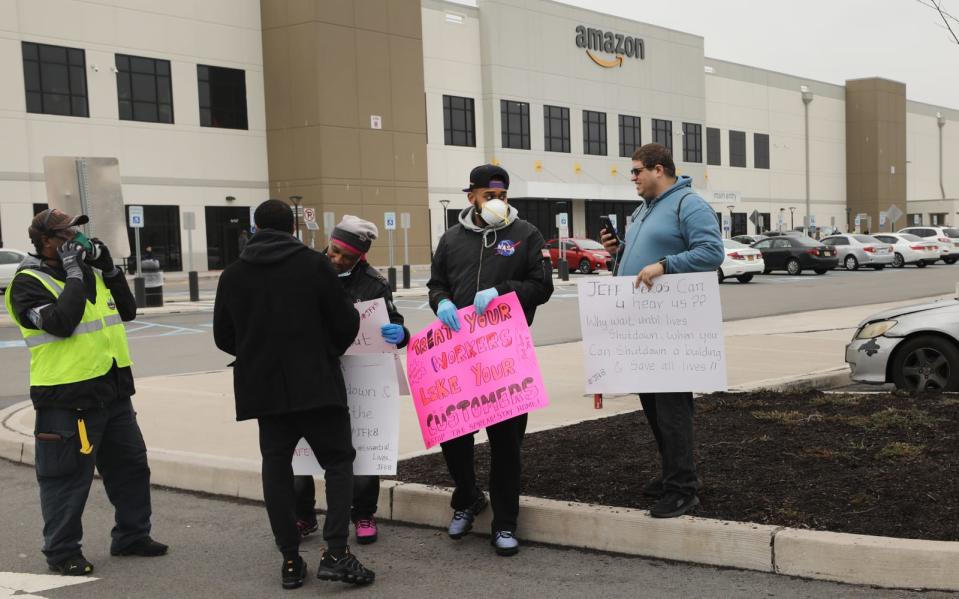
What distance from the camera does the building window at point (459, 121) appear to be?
173 ft

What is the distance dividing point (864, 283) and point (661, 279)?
27.8m

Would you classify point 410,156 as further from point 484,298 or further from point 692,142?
point 484,298

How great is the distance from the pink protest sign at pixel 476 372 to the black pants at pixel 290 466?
632 mm

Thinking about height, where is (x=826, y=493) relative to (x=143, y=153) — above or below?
below

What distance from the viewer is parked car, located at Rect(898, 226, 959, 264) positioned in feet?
141

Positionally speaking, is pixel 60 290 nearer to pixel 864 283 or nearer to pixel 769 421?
pixel 769 421

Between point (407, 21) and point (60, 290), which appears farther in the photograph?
point (407, 21)

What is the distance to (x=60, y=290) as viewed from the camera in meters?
5.20

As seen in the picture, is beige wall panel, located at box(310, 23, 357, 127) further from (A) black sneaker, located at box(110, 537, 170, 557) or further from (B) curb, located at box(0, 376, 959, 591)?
(A) black sneaker, located at box(110, 537, 170, 557)

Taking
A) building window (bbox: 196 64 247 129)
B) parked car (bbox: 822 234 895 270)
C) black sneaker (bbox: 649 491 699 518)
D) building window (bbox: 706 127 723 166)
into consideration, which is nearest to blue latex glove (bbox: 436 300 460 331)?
black sneaker (bbox: 649 491 699 518)

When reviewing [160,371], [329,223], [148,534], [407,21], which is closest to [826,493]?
[148,534]

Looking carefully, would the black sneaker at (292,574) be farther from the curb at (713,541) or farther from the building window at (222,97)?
the building window at (222,97)

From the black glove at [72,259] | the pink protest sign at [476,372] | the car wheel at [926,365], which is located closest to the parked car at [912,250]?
the car wheel at [926,365]

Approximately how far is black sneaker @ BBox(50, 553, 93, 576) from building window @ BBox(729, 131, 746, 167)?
70912 mm
